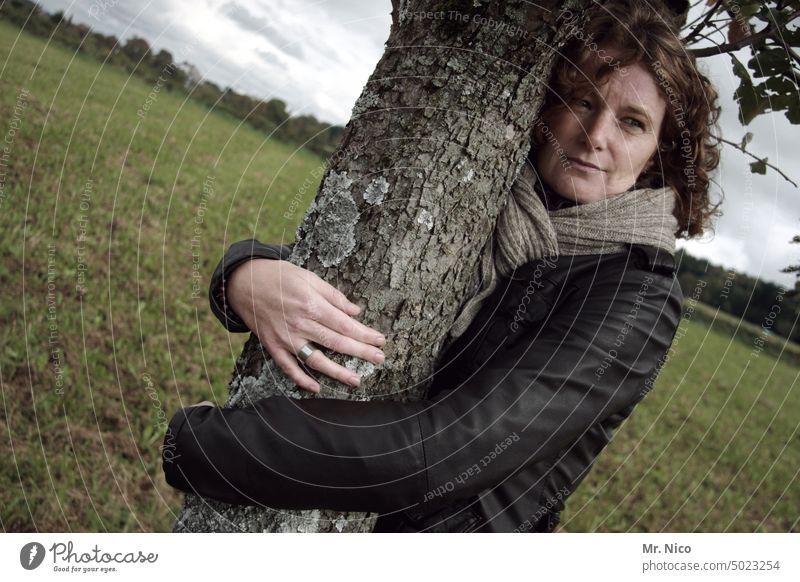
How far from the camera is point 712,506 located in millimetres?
3957

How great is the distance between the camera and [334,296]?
122 cm

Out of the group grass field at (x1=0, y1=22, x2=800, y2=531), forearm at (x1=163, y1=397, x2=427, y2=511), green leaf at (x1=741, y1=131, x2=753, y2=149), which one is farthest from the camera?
grass field at (x1=0, y1=22, x2=800, y2=531)

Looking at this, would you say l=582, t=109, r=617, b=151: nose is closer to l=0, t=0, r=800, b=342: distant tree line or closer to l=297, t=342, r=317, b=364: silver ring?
l=0, t=0, r=800, b=342: distant tree line

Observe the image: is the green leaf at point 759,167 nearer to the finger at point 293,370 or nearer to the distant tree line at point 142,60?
the finger at point 293,370

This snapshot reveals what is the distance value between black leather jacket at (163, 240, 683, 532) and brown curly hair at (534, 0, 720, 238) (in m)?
0.44

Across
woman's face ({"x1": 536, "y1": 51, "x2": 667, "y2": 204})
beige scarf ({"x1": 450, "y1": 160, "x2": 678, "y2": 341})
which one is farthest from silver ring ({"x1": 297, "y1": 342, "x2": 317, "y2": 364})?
woman's face ({"x1": 536, "y1": 51, "x2": 667, "y2": 204})

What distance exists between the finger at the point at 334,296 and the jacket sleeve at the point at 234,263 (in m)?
0.19

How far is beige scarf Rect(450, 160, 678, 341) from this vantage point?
1381mm

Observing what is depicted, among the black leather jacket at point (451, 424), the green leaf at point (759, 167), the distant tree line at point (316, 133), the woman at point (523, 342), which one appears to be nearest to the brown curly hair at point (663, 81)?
the woman at point (523, 342)

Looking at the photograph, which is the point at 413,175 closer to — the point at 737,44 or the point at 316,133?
the point at 737,44

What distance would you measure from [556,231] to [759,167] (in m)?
0.70

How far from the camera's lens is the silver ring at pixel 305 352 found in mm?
1221

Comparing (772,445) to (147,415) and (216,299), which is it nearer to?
(147,415)
